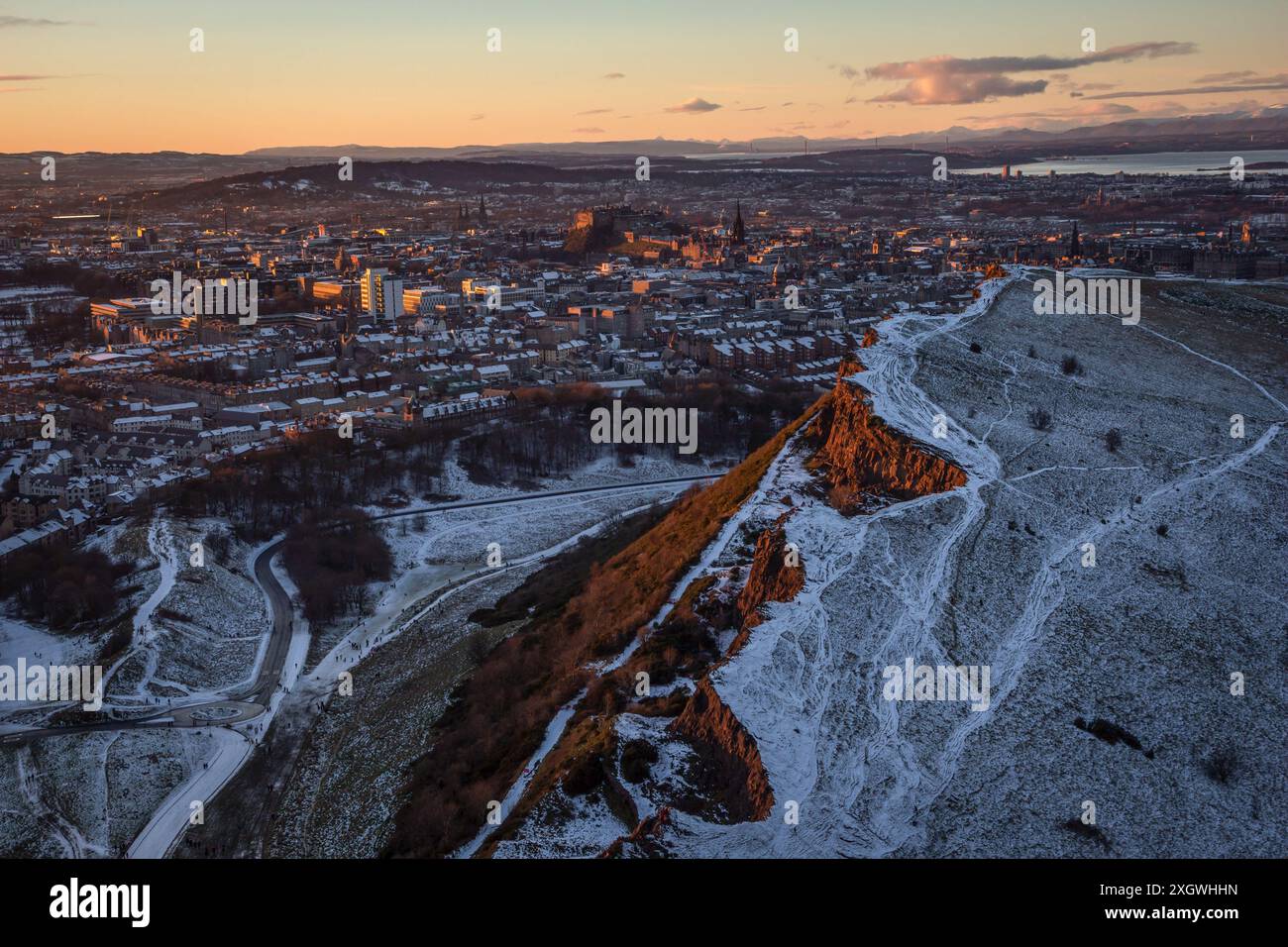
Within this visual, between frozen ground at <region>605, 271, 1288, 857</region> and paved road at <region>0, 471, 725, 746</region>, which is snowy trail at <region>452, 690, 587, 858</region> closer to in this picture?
frozen ground at <region>605, 271, 1288, 857</region>

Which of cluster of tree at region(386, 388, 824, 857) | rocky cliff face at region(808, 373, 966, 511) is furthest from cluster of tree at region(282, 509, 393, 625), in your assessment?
rocky cliff face at region(808, 373, 966, 511)

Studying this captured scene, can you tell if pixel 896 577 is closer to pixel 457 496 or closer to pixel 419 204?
pixel 457 496

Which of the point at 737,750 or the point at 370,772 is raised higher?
the point at 737,750

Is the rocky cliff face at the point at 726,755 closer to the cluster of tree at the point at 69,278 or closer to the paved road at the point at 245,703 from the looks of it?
the paved road at the point at 245,703

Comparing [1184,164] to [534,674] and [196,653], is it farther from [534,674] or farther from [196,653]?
[196,653]

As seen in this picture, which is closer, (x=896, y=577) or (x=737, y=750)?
(x=737, y=750)
